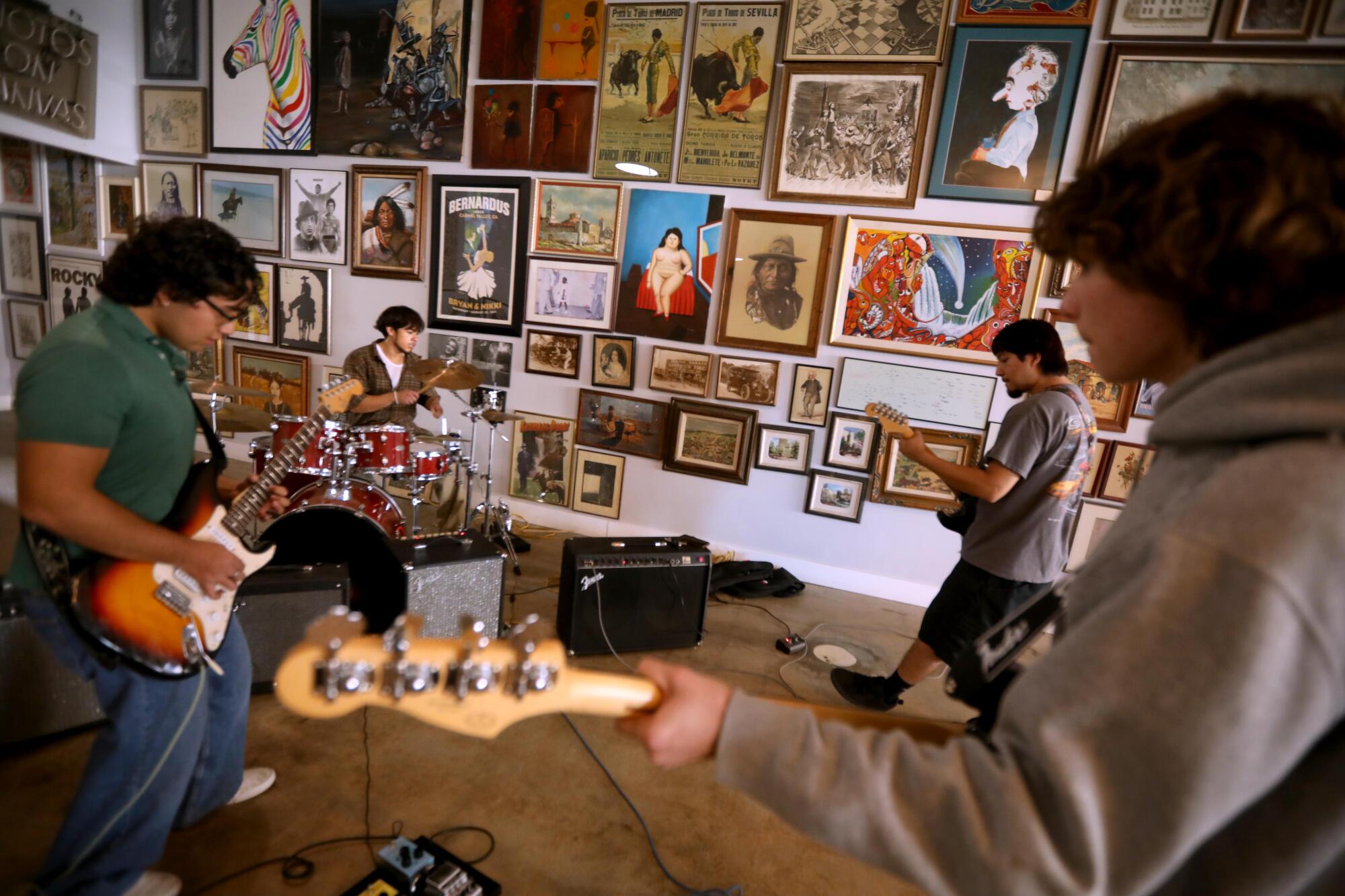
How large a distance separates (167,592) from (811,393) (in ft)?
11.7

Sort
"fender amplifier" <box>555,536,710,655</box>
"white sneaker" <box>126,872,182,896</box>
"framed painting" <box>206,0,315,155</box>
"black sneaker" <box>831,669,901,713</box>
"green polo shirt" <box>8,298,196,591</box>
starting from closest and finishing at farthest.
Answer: "green polo shirt" <box>8,298,196,591</box>, "white sneaker" <box>126,872,182,896</box>, "black sneaker" <box>831,669,901,713</box>, "fender amplifier" <box>555,536,710,655</box>, "framed painting" <box>206,0,315,155</box>

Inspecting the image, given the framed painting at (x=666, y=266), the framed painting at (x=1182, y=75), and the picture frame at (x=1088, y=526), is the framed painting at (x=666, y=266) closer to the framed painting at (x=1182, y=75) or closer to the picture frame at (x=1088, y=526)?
the framed painting at (x=1182, y=75)

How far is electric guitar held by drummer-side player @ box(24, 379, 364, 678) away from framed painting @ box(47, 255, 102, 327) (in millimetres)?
6079

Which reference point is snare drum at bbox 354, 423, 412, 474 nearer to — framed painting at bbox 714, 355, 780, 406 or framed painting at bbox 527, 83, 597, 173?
framed painting at bbox 714, 355, 780, 406

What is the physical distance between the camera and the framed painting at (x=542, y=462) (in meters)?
4.83

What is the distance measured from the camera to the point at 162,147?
5418 millimetres

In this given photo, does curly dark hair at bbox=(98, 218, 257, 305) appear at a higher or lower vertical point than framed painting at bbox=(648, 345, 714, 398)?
higher

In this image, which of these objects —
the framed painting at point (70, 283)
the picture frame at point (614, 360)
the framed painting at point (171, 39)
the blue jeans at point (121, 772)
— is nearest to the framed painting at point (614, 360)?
the picture frame at point (614, 360)

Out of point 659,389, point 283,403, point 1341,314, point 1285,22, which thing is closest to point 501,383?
point 659,389

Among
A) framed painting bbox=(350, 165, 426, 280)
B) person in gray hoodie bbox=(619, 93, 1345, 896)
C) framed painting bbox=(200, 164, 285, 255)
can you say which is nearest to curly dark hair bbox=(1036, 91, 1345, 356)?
person in gray hoodie bbox=(619, 93, 1345, 896)

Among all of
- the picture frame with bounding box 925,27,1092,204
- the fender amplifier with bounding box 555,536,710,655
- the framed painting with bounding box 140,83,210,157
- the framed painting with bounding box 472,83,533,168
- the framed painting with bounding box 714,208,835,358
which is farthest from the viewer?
the framed painting with bounding box 140,83,210,157

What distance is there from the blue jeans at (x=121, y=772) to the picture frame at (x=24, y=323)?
22.9ft

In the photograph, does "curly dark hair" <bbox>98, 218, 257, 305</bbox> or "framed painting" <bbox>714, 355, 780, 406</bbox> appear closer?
"curly dark hair" <bbox>98, 218, 257, 305</bbox>

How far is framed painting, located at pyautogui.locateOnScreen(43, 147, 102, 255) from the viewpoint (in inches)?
225
